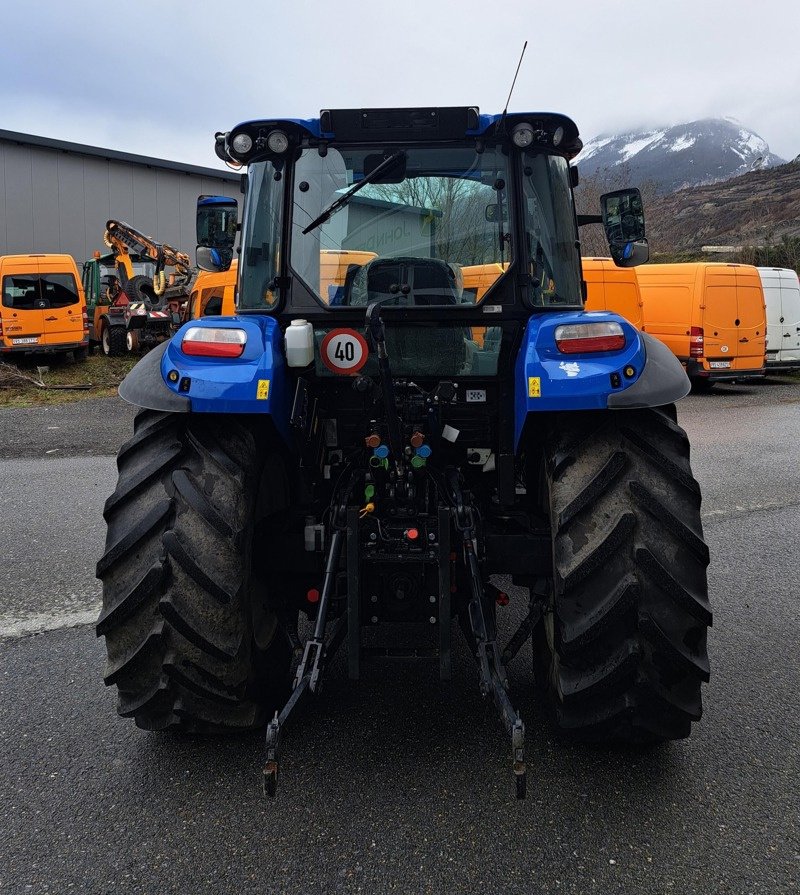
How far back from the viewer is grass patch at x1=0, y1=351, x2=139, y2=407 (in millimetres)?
14055

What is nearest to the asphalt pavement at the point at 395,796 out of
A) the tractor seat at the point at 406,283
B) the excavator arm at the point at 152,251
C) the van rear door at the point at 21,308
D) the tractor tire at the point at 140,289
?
the tractor seat at the point at 406,283

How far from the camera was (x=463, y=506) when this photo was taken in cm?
293

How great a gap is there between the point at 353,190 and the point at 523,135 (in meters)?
0.69

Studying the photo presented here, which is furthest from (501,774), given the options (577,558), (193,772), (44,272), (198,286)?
(44,272)

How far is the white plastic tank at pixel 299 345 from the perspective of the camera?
2.84 m

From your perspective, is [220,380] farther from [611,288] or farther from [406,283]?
[611,288]

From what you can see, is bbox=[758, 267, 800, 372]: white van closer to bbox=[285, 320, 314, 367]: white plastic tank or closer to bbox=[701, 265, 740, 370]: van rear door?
bbox=[701, 265, 740, 370]: van rear door

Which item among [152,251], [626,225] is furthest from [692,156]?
[626,225]

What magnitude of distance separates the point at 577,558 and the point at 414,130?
1.73m

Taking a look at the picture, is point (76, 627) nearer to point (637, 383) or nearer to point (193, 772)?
point (193, 772)

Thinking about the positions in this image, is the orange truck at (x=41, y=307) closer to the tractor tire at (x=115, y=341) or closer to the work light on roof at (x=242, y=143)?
the tractor tire at (x=115, y=341)

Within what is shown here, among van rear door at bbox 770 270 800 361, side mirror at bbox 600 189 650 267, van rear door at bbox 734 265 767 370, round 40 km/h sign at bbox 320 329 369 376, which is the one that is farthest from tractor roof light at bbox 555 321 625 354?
van rear door at bbox 770 270 800 361

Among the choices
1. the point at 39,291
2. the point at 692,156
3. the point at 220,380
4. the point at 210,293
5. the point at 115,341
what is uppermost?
the point at 692,156

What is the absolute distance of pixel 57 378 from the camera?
16672mm
